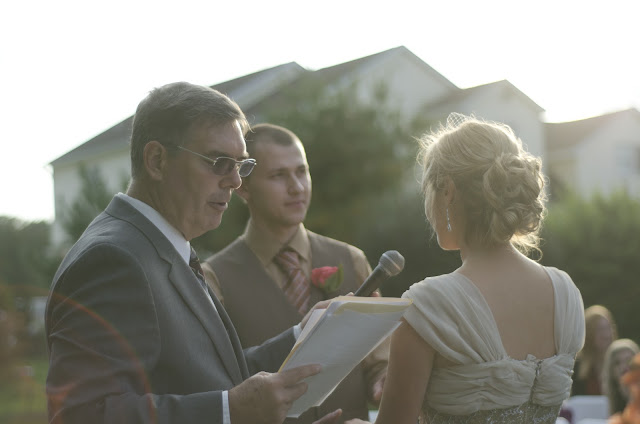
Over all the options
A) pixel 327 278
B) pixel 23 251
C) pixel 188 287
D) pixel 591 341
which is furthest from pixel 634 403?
Result: pixel 23 251

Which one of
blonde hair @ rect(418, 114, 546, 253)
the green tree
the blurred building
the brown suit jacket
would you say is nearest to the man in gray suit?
blonde hair @ rect(418, 114, 546, 253)

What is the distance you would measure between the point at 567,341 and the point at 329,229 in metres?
14.6

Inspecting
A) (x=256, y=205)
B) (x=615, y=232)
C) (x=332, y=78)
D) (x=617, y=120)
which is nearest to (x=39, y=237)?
(x=332, y=78)

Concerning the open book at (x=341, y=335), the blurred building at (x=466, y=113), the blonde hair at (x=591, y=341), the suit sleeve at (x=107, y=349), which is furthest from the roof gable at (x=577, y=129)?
the suit sleeve at (x=107, y=349)

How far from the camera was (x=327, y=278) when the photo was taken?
3674 mm

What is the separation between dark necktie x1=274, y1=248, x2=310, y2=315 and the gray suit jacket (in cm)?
132

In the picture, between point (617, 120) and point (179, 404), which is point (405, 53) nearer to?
point (617, 120)

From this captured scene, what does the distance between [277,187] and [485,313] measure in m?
1.74

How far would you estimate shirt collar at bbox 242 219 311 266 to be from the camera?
3842 millimetres

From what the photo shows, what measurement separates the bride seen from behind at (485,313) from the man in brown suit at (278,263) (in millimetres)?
1060

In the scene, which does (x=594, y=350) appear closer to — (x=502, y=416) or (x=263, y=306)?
(x=263, y=306)

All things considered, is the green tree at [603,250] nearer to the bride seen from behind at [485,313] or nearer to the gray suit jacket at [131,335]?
the bride seen from behind at [485,313]

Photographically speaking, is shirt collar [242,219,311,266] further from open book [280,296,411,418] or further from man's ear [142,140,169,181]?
open book [280,296,411,418]

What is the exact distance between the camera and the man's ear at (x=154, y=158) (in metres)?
2.50
